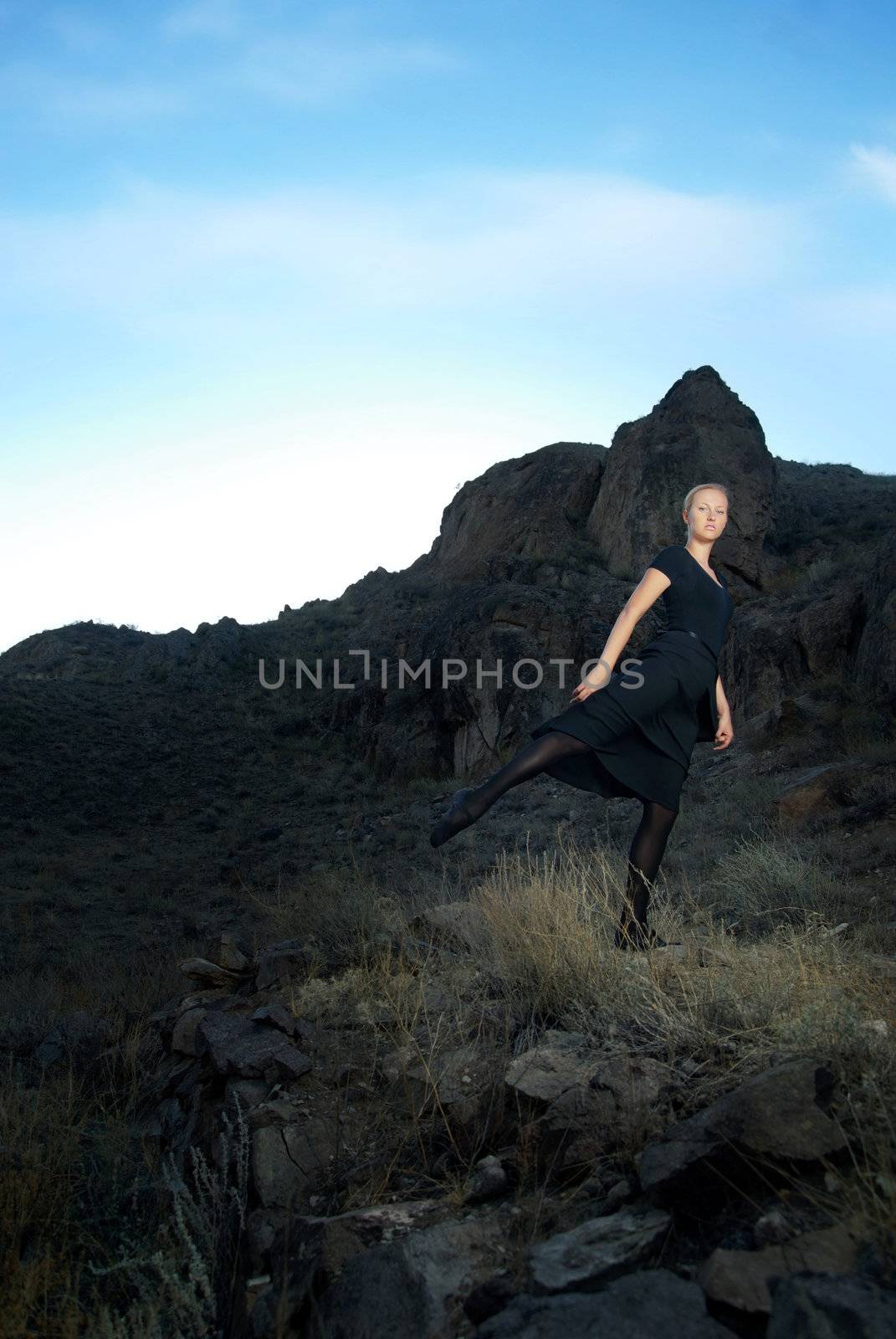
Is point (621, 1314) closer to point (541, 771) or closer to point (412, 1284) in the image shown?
point (412, 1284)

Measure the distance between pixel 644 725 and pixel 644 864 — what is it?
1.88 feet

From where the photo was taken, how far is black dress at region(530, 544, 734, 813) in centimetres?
381

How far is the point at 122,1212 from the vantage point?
295 cm

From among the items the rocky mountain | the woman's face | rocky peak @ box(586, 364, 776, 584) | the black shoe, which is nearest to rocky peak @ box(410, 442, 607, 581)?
the rocky mountain

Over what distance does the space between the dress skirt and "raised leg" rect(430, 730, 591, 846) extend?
0.04 meters

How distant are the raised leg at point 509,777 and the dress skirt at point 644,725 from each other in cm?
4

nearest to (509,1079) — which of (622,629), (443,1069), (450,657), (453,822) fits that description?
(443,1069)

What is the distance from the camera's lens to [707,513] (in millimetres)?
4125

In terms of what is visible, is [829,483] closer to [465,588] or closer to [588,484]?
[588,484]

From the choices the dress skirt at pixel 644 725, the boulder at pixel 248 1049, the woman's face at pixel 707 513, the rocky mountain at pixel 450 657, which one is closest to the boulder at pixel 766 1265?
the boulder at pixel 248 1049

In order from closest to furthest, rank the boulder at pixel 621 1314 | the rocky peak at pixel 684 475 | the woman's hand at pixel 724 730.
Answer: the boulder at pixel 621 1314 → the woman's hand at pixel 724 730 → the rocky peak at pixel 684 475

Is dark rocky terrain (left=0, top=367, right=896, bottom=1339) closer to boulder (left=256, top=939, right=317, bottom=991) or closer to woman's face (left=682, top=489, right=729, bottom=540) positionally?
boulder (left=256, top=939, right=317, bottom=991)

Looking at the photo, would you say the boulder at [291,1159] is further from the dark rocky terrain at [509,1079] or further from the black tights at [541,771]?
the black tights at [541,771]

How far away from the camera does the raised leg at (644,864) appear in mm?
3775
